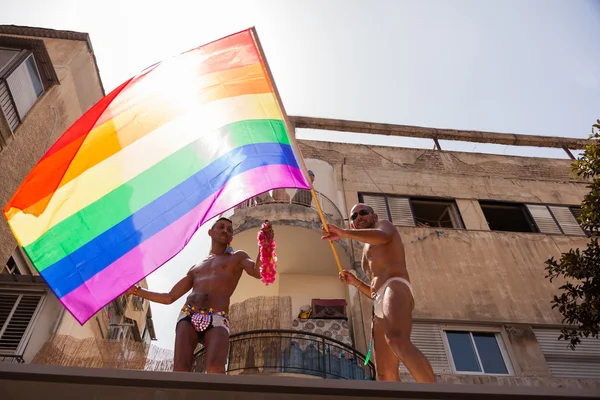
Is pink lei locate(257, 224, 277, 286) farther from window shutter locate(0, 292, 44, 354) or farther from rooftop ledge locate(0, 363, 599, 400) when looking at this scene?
window shutter locate(0, 292, 44, 354)

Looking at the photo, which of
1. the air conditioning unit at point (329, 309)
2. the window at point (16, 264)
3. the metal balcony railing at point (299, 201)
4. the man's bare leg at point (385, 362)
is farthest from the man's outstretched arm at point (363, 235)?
the window at point (16, 264)

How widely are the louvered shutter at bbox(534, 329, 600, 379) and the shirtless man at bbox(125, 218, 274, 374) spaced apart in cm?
764

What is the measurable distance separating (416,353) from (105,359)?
210 inches

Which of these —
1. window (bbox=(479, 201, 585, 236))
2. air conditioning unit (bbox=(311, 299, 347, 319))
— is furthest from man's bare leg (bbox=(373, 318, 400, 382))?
window (bbox=(479, 201, 585, 236))

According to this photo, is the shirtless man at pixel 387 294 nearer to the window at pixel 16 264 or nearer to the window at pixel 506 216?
the window at pixel 16 264

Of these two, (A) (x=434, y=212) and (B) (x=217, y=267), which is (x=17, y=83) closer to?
(B) (x=217, y=267)

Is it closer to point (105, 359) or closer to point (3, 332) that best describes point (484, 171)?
point (105, 359)

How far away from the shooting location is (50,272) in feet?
14.1

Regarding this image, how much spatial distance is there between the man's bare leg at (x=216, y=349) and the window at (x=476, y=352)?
618 cm

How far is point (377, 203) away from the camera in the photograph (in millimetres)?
13320

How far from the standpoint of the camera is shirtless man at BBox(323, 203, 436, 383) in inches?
169

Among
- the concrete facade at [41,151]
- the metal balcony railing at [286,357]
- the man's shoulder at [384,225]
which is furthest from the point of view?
the concrete facade at [41,151]

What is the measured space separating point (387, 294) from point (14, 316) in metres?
7.38

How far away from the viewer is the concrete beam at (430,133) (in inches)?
631
